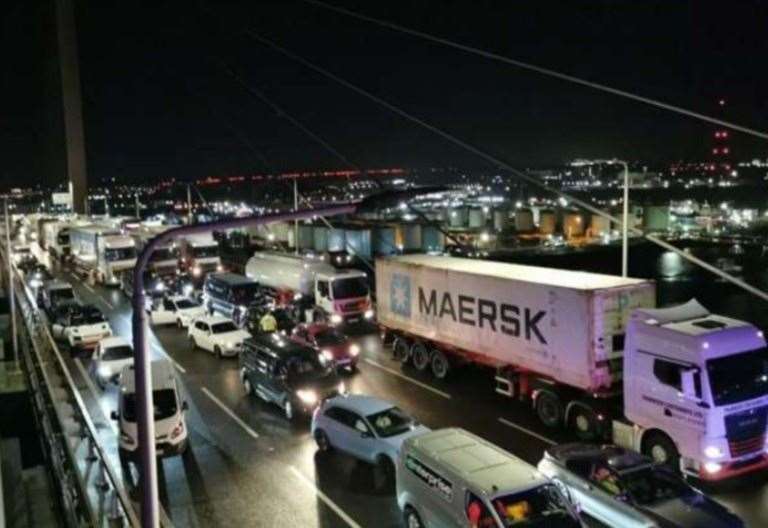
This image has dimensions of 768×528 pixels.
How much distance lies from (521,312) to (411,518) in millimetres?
7629

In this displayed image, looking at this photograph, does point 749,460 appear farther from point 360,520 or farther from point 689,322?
point 360,520

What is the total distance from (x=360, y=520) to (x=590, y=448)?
13.6 ft

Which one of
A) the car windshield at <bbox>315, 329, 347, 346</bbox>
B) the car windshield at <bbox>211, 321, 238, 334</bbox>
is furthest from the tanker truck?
the car windshield at <bbox>315, 329, 347, 346</bbox>

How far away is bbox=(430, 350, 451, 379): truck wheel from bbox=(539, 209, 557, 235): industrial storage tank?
195 feet

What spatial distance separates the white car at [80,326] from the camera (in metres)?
26.9

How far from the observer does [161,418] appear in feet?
52.6

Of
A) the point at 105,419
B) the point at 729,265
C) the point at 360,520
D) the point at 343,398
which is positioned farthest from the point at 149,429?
the point at 729,265

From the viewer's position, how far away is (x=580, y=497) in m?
11.9

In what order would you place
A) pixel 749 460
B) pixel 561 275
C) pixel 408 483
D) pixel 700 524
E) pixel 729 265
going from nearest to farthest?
1. pixel 700 524
2. pixel 408 483
3. pixel 749 460
4. pixel 561 275
5. pixel 729 265

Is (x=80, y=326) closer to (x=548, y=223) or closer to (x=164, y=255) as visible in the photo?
(x=164, y=255)

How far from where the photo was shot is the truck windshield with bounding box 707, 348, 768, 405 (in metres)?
13.7

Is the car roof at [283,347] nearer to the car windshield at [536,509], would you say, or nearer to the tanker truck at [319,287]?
the tanker truck at [319,287]

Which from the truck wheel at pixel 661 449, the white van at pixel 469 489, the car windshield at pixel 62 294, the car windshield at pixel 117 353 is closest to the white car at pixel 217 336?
the car windshield at pixel 117 353

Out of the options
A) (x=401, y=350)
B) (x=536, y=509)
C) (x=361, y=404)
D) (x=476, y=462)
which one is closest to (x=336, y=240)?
(x=401, y=350)
